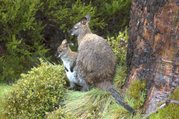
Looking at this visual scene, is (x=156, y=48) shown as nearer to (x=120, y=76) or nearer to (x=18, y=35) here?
(x=120, y=76)

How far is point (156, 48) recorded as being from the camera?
6.97 metres

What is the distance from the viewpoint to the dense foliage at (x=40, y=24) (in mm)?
9781

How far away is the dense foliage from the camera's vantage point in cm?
978

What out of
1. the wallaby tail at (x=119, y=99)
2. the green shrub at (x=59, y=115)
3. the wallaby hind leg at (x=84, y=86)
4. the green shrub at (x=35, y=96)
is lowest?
the wallaby tail at (x=119, y=99)

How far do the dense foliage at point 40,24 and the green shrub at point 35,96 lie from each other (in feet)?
6.76

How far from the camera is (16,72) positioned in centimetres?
998

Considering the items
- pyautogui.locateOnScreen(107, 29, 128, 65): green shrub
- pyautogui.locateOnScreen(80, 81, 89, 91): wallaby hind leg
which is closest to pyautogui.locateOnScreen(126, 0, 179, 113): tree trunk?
pyautogui.locateOnScreen(80, 81, 89, 91): wallaby hind leg

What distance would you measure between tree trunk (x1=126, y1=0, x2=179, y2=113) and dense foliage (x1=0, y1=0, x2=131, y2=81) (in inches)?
116

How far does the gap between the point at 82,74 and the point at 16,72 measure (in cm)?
242

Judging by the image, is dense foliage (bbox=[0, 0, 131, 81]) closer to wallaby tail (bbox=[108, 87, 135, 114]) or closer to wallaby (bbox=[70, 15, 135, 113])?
wallaby (bbox=[70, 15, 135, 113])

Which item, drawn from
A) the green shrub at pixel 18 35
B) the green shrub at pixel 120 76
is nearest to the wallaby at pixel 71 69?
the green shrub at pixel 120 76

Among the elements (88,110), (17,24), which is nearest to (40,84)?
(88,110)

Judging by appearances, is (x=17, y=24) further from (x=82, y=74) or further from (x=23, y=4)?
(x=82, y=74)

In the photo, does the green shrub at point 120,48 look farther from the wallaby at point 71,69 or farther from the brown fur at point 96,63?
the wallaby at point 71,69
